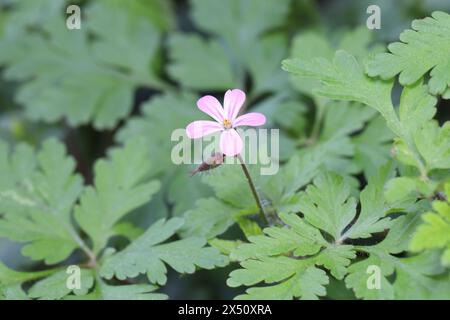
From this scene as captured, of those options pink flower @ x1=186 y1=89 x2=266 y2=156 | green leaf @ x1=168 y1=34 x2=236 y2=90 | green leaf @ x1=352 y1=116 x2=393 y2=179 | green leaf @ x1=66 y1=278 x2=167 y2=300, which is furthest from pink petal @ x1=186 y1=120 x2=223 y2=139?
green leaf @ x1=168 y1=34 x2=236 y2=90

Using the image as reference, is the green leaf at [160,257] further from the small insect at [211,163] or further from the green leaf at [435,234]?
the green leaf at [435,234]

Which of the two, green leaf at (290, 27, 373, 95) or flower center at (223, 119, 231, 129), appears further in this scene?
green leaf at (290, 27, 373, 95)

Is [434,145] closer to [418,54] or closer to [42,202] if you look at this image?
[418,54]

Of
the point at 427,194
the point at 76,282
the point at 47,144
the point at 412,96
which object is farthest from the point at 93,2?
the point at 427,194

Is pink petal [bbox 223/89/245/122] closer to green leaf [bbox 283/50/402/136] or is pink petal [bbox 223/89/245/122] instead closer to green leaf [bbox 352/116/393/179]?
green leaf [bbox 283/50/402/136]

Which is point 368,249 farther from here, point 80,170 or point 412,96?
point 80,170

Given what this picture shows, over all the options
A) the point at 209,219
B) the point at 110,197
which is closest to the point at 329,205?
the point at 209,219

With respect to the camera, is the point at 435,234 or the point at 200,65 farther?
the point at 200,65
